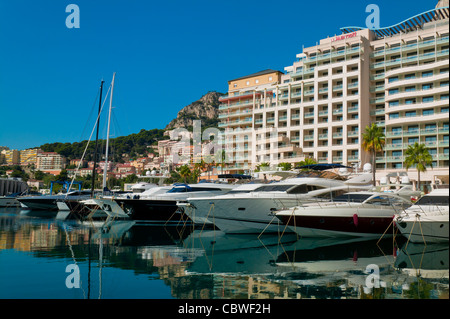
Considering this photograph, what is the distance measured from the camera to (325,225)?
2106 centimetres

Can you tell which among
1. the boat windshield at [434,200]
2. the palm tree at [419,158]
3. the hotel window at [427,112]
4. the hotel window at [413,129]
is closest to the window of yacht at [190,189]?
the boat windshield at [434,200]

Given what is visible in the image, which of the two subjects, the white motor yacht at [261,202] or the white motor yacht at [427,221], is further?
the white motor yacht at [261,202]

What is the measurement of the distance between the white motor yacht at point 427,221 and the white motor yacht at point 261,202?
5289 millimetres

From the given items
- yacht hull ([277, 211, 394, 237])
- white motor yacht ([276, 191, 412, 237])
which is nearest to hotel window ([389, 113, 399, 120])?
white motor yacht ([276, 191, 412, 237])

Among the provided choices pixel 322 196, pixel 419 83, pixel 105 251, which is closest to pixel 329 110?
pixel 419 83

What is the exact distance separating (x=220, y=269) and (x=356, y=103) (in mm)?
58096

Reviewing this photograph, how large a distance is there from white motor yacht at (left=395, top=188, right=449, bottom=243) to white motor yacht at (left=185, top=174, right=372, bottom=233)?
5289 mm

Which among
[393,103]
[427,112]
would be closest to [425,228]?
[427,112]

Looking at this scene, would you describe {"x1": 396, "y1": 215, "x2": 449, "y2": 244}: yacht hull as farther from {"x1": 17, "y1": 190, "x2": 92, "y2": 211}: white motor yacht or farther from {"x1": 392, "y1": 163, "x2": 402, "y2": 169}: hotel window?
{"x1": 392, "y1": 163, "x2": 402, "y2": 169}: hotel window

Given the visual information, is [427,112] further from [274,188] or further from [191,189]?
[274,188]

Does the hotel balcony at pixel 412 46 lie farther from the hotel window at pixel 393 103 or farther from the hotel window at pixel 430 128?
the hotel window at pixel 430 128

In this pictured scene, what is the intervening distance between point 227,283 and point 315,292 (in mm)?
2758

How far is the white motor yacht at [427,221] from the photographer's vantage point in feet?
59.1

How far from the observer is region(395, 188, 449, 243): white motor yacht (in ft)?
59.1
